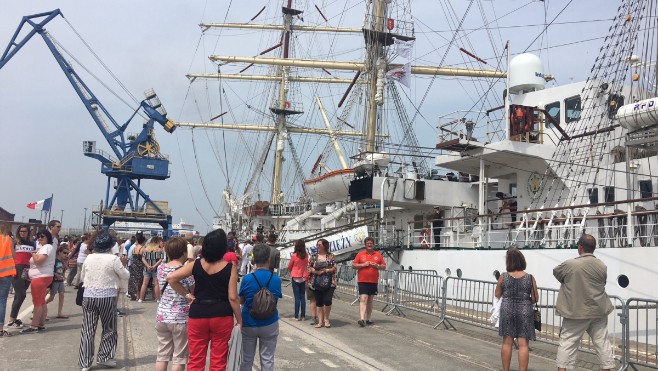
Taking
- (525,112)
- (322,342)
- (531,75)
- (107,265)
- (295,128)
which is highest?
(295,128)

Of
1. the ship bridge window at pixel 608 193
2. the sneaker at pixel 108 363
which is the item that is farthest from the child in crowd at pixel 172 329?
the ship bridge window at pixel 608 193

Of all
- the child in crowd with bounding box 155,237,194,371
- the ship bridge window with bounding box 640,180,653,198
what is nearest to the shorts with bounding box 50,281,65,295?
the child in crowd with bounding box 155,237,194,371

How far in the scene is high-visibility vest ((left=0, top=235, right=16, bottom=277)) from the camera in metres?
8.62

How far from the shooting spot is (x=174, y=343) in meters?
5.75

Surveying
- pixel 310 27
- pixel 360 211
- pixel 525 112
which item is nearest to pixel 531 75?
pixel 525 112

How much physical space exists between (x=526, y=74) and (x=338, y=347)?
1492 cm

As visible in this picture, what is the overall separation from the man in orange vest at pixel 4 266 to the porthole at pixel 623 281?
446 inches

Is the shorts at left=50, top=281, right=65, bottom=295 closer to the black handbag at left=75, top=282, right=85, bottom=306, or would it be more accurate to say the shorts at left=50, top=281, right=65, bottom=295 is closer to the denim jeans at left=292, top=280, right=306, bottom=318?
the black handbag at left=75, top=282, right=85, bottom=306

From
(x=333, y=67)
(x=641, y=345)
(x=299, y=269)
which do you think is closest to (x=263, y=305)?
(x=299, y=269)

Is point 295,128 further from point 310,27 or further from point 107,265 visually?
point 107,265

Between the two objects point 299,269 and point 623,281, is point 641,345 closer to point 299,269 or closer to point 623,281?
point 623,281

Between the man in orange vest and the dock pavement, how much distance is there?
0.46 m

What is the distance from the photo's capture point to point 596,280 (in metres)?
6.38

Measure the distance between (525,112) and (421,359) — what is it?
11563mm
